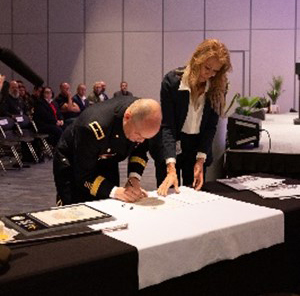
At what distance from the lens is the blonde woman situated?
2662 mm

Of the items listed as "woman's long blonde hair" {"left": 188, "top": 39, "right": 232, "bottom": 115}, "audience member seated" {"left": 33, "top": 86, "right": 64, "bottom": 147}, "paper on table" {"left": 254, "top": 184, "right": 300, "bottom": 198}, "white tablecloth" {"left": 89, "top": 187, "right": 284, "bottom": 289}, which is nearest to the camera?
"white tablecloth" {"left": 89, "top": 187, "right": 284, "bottom": 289}

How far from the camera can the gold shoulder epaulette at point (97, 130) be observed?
2260 mm

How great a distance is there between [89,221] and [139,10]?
10.9m

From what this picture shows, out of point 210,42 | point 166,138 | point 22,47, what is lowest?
point 166,138

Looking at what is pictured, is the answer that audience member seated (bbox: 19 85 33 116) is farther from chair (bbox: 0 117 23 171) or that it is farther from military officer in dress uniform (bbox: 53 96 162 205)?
military officer in dress uniform (bbox: 53 96 162 205)

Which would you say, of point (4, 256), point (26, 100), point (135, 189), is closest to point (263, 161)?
point (135, 189)

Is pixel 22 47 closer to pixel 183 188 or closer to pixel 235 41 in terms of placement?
pixel 235 41

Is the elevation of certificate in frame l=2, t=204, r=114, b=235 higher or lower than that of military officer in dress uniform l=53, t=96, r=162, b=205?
lower

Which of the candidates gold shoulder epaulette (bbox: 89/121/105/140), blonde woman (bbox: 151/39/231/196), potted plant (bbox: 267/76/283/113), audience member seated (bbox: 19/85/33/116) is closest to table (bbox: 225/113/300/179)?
blonde woman (bbox: 151/39/231/196)

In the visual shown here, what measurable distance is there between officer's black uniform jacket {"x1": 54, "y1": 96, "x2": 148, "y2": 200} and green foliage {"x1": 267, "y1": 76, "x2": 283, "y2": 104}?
902 centimetres

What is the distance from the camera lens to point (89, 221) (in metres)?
1.99

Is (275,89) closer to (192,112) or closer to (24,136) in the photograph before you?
(24,136)

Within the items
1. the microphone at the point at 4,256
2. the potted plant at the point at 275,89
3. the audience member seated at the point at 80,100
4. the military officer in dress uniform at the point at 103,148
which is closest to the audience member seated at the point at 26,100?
the audience member seated at the point at 80,100

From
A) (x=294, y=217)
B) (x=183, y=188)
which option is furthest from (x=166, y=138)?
(x=294, y=217)
